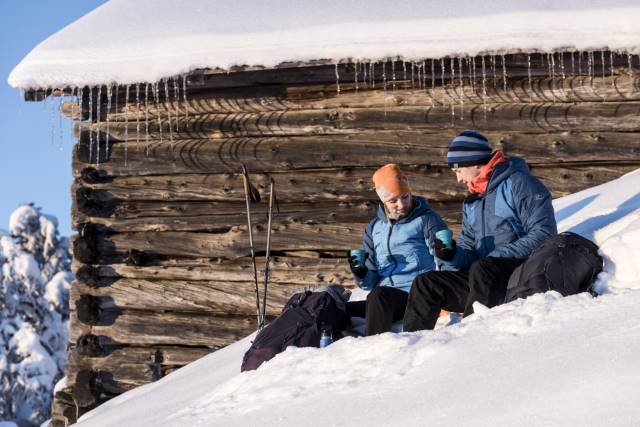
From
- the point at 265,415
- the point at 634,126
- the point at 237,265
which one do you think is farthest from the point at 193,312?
the point at 265,415

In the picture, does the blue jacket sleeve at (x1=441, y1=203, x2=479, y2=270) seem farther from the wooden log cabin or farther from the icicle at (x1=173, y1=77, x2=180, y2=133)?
the icicle at (x1=173, y1=77, x2=180, y2=133)

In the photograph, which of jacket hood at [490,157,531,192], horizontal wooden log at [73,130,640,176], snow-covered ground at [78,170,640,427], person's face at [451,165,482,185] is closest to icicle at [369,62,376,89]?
horizontal wooden log at [73,130,640,176]

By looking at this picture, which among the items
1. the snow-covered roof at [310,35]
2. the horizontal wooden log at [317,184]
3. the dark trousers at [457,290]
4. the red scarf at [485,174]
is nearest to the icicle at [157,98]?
the snow-covered roof at [310,35]

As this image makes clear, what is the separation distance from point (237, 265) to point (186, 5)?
2.57 meters

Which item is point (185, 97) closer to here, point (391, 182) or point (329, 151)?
point (329, 151)

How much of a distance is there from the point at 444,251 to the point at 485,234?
0.33 m

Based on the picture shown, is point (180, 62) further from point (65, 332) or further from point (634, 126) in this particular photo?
point (65, 332)

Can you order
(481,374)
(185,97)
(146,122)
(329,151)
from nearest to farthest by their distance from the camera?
(481,374)
(329,151)
(185,97)
(146,122)

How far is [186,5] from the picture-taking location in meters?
9.72

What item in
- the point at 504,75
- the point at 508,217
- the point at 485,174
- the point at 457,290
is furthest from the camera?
the point at 504,75

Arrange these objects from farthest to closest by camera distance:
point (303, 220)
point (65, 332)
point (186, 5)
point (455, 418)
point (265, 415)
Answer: point (65, 332), point (186, 5), point (303, 220), point (265, 415), point (455, 418)

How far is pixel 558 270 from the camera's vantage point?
4816 mm

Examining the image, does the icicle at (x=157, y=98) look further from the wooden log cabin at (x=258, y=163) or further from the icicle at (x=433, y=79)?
the icicle at (x=433, y=79)

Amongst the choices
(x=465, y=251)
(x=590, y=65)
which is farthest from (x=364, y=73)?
(x=465, y=251)
